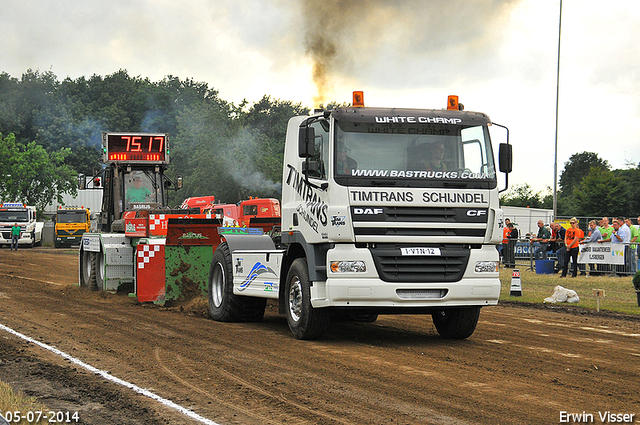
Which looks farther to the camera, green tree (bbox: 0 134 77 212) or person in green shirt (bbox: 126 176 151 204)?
green tree (bbox: 0 134 77 212)

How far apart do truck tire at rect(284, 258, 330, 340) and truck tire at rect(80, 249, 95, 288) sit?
884 centimetres

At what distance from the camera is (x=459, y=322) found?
10391 millimetres

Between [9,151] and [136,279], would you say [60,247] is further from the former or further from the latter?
[136,279]

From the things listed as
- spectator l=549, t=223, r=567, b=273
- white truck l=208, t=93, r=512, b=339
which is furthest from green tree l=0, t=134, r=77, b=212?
white truck l=208, t=93, r=512, b=339

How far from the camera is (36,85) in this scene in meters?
75.9

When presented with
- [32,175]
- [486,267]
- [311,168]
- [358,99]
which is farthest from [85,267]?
[32,175]

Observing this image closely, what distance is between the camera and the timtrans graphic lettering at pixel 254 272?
11.4 m

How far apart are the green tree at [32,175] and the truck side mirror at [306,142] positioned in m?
54.8

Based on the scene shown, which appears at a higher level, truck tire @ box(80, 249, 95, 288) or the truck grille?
the truck grille

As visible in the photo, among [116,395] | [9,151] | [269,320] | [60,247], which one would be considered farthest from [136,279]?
[9,151]

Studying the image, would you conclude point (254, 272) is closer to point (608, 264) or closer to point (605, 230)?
point (608, 264)

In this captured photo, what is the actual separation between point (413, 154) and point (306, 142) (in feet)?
4.56

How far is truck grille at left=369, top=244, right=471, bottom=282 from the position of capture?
9.41 m

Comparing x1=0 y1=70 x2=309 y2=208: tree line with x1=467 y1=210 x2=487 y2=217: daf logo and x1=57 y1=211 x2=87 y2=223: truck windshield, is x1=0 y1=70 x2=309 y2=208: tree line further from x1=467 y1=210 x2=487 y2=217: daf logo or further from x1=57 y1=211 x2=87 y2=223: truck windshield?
x1=467 y1=210 x2=487 y2=217: daf logo
